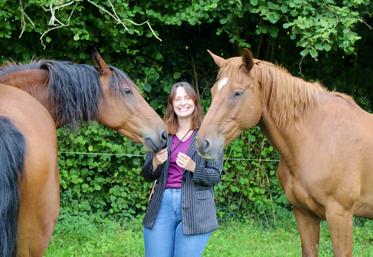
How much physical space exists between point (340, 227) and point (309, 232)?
0.33 metres

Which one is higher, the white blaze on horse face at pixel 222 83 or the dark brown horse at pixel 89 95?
the white blaze on horse face at pixel 222 83

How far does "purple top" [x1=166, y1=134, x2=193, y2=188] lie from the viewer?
3.56m

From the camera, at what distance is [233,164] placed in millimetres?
7008

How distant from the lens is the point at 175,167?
360cm

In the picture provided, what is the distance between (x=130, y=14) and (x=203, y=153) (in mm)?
2920

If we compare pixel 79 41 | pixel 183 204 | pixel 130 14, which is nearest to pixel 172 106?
pixel 183 204

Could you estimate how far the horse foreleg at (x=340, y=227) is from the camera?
3.98m

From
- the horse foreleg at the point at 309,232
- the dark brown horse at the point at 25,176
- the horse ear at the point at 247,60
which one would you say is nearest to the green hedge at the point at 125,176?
the horse foreleg at the point at 309,232

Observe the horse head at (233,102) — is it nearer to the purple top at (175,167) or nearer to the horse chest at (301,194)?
the purple top at (175,167)

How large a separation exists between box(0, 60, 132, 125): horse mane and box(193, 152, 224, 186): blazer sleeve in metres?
0.81

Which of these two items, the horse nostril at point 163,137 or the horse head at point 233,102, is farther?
the horse head at point 233,102

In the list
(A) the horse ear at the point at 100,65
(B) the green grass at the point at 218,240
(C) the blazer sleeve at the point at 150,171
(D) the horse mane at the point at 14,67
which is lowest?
(B) the green grass at the point at 218,240

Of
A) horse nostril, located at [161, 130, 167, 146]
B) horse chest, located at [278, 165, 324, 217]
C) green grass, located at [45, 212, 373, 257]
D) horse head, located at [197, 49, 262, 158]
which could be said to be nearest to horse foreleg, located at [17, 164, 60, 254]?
horse nostril, located at [161, 130, 167, 146]

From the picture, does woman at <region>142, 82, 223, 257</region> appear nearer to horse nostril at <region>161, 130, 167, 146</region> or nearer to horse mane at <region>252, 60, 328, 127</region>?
horse nostril at <region>161, 130, 167, 146</region>
